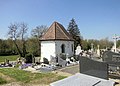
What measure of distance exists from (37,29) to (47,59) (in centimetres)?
2296

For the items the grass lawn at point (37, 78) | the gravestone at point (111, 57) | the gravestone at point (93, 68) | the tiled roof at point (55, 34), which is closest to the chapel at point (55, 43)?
the tiled roof at point (55, 34)

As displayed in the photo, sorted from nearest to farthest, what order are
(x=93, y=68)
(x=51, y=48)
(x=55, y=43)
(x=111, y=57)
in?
(x=93, y=68) < (x=111, y=57) < (x=55, y=43) < (x=51, y=48)

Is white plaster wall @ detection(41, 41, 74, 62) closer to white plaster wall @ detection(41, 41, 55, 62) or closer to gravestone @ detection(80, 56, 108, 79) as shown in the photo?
white plaster wall @ detection(41, 41, 55, 62)

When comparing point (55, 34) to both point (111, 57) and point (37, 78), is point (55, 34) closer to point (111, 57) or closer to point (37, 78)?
point (37, 78)

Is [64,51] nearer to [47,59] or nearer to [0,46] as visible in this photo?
[47,59]

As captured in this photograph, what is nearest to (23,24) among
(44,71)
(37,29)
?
(37,29)

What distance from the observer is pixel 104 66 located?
12.7 meters

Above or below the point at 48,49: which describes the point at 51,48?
above

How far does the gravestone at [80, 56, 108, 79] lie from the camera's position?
12.7 metres

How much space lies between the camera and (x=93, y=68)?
1307 centimetres

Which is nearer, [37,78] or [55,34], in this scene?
[37,78]

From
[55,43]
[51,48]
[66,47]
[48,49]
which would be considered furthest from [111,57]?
[66,47]

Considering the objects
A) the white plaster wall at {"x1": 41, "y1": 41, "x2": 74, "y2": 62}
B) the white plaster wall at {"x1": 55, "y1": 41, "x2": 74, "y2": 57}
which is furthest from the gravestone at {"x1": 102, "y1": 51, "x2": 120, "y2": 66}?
the white plaster wall at {"x1": 55, "y1": 41, "x2": 74, "y2": 57}

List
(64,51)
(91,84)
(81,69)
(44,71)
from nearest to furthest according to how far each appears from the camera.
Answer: (91,84)
(81,69)
(44,71)
(64,51)
